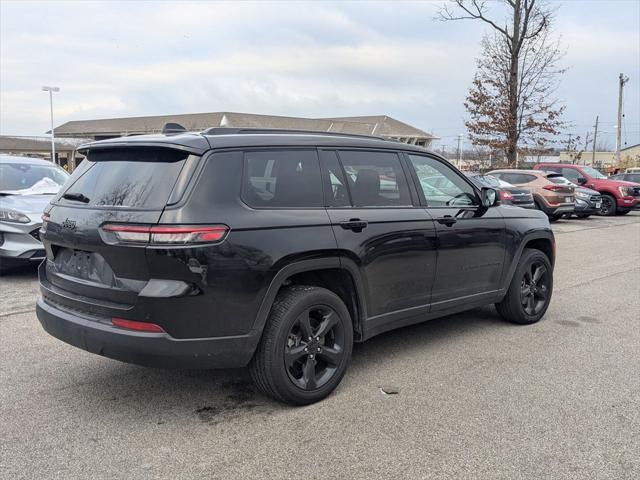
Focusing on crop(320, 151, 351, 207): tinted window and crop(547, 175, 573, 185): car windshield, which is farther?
crop(547, 175, 573, 185): car windshield

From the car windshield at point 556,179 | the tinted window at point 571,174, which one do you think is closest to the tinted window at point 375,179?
the car windshield at point 556,179

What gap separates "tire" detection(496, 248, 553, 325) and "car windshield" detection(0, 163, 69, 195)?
6.36 metres

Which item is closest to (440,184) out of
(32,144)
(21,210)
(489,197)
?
(489,197)

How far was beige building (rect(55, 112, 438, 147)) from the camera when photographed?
153 ft

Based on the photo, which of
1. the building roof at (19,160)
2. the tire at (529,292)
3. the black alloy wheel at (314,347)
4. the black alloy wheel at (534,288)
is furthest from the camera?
the building roof at (19,160)

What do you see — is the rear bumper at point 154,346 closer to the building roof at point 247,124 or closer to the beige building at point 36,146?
the building roof at point 247,124

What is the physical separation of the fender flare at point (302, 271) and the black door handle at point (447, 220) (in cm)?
105

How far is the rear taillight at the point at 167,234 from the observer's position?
3.23 m

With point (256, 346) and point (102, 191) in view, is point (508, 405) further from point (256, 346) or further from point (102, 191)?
point (102, 191)

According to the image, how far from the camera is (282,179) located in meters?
3.83

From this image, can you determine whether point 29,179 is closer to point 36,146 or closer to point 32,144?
point 36,146

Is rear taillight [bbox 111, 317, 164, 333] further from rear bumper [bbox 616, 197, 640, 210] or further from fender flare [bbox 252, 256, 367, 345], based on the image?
rear bumper [bbox 616, 197, 640, 210]

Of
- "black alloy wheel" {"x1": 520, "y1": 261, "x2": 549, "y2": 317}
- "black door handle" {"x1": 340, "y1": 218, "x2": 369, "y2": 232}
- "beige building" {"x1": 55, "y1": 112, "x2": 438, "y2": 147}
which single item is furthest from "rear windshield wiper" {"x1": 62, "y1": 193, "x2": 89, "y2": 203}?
"beige building" {"x1": 55, "y1": 112, "x2": 438, "y2": 147}

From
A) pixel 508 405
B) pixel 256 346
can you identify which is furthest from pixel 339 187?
pixel 508 405
